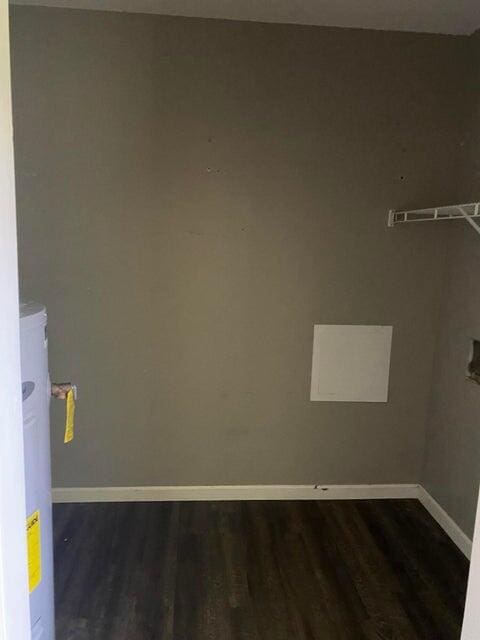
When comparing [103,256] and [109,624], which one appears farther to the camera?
[103,256]

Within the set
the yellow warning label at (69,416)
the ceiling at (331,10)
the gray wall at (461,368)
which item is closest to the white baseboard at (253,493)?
the gray wall at (461,368)

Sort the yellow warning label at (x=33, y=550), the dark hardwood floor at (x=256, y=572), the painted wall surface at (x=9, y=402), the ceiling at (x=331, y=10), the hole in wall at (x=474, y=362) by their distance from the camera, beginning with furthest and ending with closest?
the hole in wall at (x=474, y=362) < the ceiling at (x=331, y=10) < the dark hardwood floor at (x=256, y=572) < the yellow warning label at (x=33, y=550) < the painted wall surface at (x=9, y=402)

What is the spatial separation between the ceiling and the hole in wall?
142cm

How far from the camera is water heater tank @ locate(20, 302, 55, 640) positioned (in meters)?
1.25

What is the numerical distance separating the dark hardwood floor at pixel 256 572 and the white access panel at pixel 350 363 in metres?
0.60

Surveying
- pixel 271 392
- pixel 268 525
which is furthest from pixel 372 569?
pixel 271 392

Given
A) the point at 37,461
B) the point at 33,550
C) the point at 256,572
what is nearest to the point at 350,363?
the point at 256,572

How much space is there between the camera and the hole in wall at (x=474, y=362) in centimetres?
225

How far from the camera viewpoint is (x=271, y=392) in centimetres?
258

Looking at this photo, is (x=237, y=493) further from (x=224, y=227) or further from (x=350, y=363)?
(x=224, y=227)

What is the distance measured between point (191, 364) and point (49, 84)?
1.46 metres

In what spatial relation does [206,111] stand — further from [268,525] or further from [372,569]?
[372,569]

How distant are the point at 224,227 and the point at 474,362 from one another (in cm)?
132

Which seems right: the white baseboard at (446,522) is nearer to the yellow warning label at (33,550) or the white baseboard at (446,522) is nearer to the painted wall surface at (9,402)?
the yellow warning label at (33,550)
